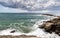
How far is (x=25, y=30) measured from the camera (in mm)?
3285

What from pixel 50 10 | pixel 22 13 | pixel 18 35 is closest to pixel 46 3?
pixel 50 10

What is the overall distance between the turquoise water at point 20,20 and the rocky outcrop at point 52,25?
166 mm

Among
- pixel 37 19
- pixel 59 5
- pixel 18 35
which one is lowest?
pixel 18 35

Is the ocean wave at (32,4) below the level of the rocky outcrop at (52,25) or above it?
above

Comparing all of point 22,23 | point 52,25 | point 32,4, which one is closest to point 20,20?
point 22,23

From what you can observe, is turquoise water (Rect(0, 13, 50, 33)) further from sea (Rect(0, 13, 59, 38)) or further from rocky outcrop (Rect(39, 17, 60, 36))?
rocky outcrop (Rect(39, 17, 60, 36))

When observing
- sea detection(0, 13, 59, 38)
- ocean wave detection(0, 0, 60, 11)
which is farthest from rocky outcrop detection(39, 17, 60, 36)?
ocean wave detection(0, 0, 60, 11)

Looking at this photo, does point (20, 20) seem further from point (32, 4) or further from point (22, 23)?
point (32, 4)

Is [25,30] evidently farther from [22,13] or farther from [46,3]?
[46,3]

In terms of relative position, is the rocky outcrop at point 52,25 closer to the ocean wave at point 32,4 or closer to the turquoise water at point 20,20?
the turquoise water at point 20,20

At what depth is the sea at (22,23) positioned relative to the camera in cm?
326

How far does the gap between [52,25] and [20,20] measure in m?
0.84

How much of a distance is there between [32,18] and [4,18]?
73cm

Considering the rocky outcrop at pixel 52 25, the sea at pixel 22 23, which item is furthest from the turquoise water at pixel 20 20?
the rocky outcrop at pixel 52 25
